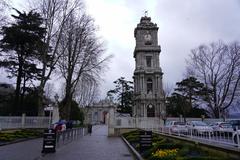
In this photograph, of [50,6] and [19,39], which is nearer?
[50,6]

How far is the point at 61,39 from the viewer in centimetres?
3150

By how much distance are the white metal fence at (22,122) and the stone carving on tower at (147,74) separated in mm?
31309

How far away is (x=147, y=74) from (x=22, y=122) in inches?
1514

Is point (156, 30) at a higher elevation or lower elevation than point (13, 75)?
higher

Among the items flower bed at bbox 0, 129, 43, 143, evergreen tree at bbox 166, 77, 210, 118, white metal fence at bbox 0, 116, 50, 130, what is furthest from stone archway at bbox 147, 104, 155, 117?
flower bed at bbox 0, 129, 43, 143

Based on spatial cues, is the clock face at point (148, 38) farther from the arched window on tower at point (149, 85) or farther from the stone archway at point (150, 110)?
the stone archway at point (150, 110)

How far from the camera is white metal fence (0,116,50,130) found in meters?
28.1

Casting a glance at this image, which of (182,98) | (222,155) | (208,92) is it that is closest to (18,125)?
(222,155)

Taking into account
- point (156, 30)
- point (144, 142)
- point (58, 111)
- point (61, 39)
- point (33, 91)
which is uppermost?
point (156, 30)

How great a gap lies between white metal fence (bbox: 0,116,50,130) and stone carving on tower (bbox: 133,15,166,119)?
3131 cm

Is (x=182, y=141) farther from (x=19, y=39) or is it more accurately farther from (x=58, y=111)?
(x=19, y=39)

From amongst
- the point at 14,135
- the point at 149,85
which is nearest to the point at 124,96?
the point at 149,85

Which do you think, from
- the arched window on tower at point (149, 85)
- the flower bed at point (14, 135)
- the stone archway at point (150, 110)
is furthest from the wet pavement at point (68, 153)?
the arched window on tower at point (149, 85)

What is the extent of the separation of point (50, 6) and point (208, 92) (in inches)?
1209
